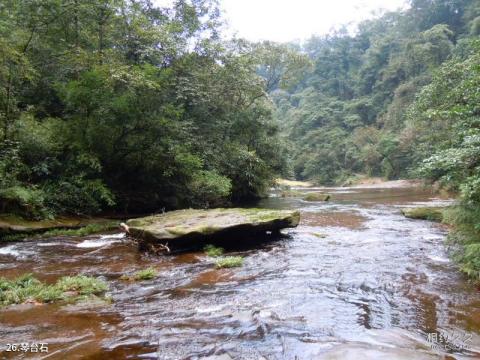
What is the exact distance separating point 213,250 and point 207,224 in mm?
737

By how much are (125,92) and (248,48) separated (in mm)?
15114

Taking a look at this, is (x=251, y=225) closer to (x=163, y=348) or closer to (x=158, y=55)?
(x=163, y=348)

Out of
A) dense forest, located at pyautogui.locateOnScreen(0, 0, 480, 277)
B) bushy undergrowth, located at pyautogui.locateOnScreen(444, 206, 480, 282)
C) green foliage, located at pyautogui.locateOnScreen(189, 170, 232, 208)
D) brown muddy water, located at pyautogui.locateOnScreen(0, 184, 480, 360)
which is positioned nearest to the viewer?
brown muddy water, located at pyautogui.locateOnScreen(0, 184, 480, 360)

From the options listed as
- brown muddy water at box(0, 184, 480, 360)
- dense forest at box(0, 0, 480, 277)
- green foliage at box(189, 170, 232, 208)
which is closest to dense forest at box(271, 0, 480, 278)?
dense forest at box(0, 0, 480, 277)

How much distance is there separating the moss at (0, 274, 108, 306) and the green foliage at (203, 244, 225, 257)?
292cm

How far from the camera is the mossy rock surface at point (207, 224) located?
912 centimetres

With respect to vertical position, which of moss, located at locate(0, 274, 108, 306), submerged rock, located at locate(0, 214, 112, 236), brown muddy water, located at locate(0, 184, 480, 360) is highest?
submerged rock, located at locate(0, 214, 112, 236)

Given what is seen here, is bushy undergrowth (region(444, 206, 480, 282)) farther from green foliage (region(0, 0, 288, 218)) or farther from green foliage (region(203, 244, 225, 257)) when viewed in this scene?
green foliage (region(0, 0, 288, 218))

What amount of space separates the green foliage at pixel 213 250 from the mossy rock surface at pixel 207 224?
0.26 m

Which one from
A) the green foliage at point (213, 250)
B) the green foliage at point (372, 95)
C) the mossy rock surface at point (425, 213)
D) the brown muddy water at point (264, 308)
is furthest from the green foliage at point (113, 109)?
the green foliage at point (372, 95)

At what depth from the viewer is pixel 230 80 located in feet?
71.1

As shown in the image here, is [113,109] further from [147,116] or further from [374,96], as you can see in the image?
[374,96]

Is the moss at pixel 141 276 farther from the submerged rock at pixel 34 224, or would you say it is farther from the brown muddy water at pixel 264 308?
the submerged rock at pixel 34 224

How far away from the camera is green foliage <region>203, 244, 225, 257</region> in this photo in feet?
29.0
